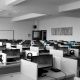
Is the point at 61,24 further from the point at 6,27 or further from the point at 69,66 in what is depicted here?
the point at 69,66

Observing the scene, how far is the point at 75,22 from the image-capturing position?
1099cm

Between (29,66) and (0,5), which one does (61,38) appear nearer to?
(0,5)

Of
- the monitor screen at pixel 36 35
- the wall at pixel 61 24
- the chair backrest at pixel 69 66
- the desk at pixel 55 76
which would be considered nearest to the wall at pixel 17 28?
the monitor screen at pixel 36 35

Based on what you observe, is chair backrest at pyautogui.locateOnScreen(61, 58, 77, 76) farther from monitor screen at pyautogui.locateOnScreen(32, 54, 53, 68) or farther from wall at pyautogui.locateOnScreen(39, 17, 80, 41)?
wall at pyautogui.locateOnScreen(39, 17, 80, 41)

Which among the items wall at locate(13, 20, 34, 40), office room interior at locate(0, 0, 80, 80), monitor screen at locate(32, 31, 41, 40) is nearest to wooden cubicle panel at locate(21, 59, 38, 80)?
office room interior at locate(0, 0, 80, 80)

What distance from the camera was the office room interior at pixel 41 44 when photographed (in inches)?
124

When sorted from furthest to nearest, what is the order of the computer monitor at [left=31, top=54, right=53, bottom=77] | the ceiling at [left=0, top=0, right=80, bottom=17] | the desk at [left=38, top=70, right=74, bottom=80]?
the ceiling at [left=0, top=0, right=80, bottom=17] → the computer monitor at [left=31, top=54, right=53, bottom=77] → the desk at [left=38, top=70, right=74, bottom=80]

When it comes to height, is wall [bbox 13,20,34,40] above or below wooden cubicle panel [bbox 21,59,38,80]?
above

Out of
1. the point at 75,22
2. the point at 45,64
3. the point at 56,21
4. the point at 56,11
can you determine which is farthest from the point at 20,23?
the point at 45,64

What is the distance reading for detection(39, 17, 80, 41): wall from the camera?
1091 centimetres

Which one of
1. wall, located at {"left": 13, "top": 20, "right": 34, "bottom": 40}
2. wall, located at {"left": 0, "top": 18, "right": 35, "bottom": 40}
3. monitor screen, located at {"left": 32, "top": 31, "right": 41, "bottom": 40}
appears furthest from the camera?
monitor screen, located at {"left": 32, "top": 31, "right": 41, "bottom": 40}

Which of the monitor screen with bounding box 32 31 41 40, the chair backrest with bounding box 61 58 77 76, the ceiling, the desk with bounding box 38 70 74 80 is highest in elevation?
the ceiling

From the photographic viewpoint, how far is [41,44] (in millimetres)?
8953

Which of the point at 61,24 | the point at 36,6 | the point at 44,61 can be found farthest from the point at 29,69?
the point at 61,24
